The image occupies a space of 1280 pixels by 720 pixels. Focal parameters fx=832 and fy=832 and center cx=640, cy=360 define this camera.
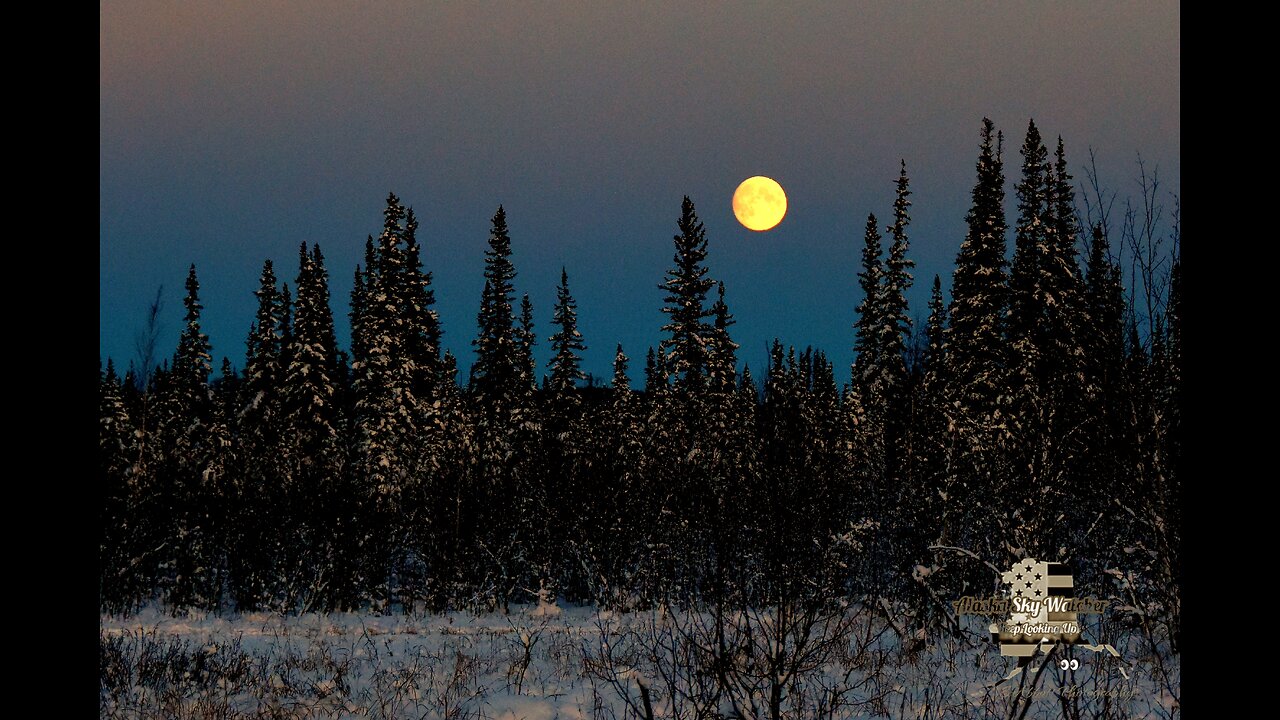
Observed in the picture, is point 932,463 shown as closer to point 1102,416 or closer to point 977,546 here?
point 977,546

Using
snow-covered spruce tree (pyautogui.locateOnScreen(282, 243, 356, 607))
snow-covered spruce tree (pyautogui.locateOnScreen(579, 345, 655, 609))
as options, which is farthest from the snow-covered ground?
snow-covered spruce tree (pyautogui.locateOnScreen(579, 345, 655, 609))

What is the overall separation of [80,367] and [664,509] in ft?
84.2

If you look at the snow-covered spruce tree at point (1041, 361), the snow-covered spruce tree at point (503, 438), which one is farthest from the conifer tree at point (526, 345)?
the snow-covered spruce tree at point (1041, 361)

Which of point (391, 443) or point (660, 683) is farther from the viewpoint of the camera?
point (391, 443)

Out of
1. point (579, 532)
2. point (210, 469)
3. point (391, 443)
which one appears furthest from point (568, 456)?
point (210, 469)

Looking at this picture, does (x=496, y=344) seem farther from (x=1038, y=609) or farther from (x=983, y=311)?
(x=1038, y=609)

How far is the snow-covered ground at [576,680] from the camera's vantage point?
9352 millimetres

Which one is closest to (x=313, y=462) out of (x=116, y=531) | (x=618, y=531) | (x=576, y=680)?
(x=116, y=531)

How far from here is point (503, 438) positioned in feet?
133

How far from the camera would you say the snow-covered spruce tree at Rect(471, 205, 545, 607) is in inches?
1082

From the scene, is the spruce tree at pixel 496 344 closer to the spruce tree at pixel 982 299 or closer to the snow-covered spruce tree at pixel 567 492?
the snow-covered spruce tree at pixel 567 492

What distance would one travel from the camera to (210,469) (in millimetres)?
29922

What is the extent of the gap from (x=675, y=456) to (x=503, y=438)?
11.6 meters

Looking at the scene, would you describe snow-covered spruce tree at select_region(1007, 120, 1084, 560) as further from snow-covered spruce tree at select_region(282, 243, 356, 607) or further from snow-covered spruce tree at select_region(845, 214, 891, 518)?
snow-covered spruce tree at select_region(282, 243, 356, 607)
